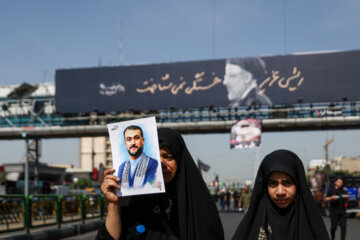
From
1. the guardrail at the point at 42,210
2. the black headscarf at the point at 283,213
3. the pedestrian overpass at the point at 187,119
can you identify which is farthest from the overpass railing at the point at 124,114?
the black headscarf at the point at 283,213

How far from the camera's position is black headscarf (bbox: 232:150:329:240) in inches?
113

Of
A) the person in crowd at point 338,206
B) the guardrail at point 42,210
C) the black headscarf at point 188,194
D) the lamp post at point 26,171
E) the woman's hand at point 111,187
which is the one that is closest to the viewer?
the woman's hand at point 111,187

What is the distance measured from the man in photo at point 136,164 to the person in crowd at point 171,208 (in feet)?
0.23

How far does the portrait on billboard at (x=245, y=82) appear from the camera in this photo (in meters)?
33.2

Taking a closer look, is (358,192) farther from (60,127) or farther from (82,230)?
(60,127)

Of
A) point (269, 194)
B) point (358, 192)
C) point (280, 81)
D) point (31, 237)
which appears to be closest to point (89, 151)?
point (280, 81)

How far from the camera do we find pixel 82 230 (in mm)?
14273

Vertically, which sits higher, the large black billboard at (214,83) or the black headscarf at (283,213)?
the large black billboard at (214,83)

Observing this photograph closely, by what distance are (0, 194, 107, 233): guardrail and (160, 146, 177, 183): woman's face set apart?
32.1 ft

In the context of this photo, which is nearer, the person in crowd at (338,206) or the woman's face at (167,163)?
the woman's face at (167,163)

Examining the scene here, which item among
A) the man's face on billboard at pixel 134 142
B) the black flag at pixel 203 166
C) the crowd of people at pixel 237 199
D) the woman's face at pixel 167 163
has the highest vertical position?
the man's face on billboard at pixel 134 142

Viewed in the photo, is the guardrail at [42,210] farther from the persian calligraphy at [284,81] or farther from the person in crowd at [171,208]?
the persian calligraphy at [284,81]

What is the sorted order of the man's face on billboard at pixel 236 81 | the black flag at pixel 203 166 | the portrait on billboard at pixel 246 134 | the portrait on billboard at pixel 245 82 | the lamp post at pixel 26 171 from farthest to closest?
the black flag at pixel 203 166 → the lamp post at pixel 26 171 → the man's face on billboard at pixel 236 81 → the portrait on billboard at pixel 245 82 → the portrait on billboard at pixel 246 134

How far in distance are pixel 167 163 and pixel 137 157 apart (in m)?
0.16
